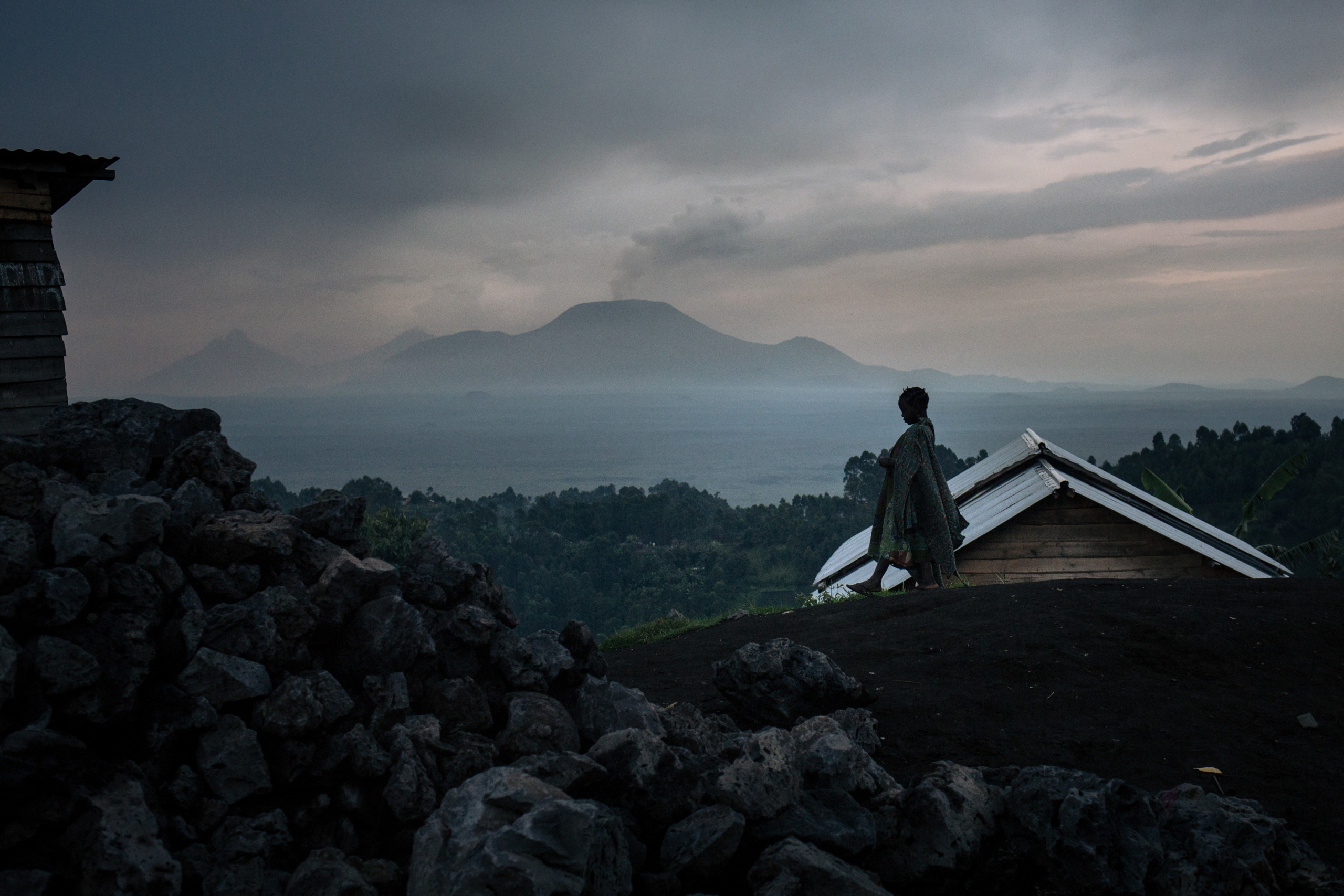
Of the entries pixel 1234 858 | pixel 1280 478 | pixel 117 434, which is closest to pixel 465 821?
pixel 1234 858

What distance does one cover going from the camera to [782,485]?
109250mm

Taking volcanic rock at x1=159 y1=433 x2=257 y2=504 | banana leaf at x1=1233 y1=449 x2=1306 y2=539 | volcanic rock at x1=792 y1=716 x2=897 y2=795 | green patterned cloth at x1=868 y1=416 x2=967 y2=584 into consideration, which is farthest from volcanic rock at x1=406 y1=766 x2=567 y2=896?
banana leaf at x1=1233 y1=449 x2=1306 y2=539

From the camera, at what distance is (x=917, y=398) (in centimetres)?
895

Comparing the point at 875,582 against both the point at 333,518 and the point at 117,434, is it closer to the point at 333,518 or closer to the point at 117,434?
the point at 333,518

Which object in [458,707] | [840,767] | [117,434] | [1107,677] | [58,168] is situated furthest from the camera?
[58,168]

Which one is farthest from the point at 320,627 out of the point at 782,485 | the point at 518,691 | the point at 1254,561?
the point at 782,485

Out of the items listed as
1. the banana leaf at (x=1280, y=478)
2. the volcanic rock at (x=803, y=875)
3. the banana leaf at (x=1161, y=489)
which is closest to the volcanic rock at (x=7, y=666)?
the volcanic rock at (x=803, y=875)

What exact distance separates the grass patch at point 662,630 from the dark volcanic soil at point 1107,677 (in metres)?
1.45

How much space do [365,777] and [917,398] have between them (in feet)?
23.0

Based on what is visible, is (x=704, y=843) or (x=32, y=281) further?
(x=32, y=281)

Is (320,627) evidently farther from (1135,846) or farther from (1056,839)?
(1135,846)

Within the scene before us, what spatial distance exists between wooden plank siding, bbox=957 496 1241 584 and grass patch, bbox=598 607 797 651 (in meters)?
3.25

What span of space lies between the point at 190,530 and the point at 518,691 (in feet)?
6.21

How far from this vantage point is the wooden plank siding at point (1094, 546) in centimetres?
1073
